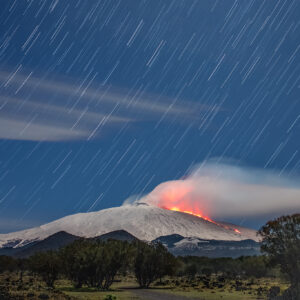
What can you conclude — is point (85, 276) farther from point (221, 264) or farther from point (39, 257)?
point (221, 264)

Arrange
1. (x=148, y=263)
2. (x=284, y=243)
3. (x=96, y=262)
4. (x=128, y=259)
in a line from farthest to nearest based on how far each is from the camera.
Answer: (x=148, y=263), (x=128, y=259), (x=96, y=262), (x=284, y=243)

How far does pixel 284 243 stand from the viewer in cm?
6612

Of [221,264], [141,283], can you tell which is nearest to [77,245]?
[141,283]

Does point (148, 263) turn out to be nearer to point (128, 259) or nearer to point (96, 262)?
point (128, 259)

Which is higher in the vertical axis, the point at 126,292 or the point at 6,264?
the point at 6,264

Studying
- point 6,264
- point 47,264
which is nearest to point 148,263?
point 47,264

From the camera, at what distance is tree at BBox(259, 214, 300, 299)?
209 ft

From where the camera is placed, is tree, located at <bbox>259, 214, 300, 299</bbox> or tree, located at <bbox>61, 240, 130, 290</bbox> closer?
tree, located at <bbox>259, 214, 300, 299</bbox>

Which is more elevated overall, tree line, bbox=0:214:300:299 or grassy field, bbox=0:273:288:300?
tree line, bbox=0:214:300:299

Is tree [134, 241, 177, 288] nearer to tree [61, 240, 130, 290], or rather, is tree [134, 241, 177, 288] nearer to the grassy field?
tree [61, 240, 130, 290]

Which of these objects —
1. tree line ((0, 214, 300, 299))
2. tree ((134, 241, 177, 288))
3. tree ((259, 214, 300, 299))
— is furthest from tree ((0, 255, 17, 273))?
tree ((259, 214, 300, 299))

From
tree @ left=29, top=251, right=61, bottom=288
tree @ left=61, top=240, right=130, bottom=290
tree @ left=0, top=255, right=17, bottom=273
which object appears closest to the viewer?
tree @ left=61, top=240, right=130, bottom=290

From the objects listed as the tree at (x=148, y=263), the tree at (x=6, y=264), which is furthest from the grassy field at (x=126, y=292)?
the tree at (x=6, y=264)

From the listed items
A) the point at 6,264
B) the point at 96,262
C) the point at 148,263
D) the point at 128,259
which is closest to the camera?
the point at 96,262
